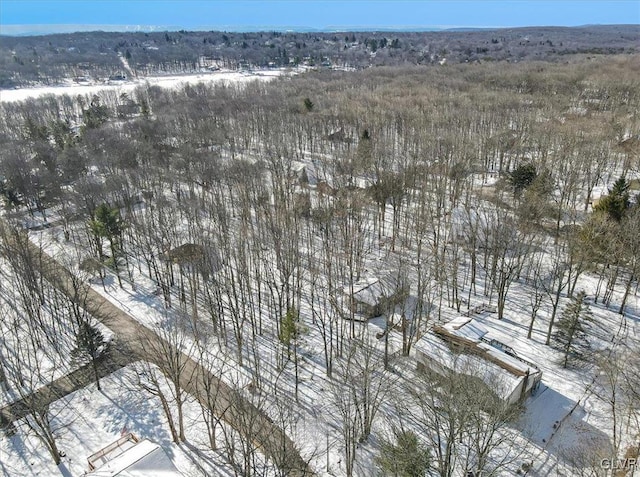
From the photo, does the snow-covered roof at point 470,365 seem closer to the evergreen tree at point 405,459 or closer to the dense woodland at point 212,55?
the evergreen tree at point 405,459

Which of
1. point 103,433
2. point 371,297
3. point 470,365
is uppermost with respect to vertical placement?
point 470,365

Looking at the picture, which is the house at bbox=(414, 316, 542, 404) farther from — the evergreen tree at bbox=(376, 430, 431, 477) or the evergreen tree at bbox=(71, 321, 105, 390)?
the evergreen tree at bbox=(71, 321, 105, 390)

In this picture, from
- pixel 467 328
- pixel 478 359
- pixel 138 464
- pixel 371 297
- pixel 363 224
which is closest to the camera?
pixel 138 464

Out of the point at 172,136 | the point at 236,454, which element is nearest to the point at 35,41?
the point at 172,136

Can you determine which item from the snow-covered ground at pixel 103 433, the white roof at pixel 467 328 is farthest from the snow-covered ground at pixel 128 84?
the white roof at pixel 467 328

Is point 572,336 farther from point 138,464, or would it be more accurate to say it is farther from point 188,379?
point 138,464

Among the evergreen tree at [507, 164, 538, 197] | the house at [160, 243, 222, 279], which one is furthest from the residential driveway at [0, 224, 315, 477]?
the evergreen tree at [507, 164, 538, 197]

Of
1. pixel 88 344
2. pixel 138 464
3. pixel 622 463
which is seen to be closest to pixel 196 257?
pixel 88 344
